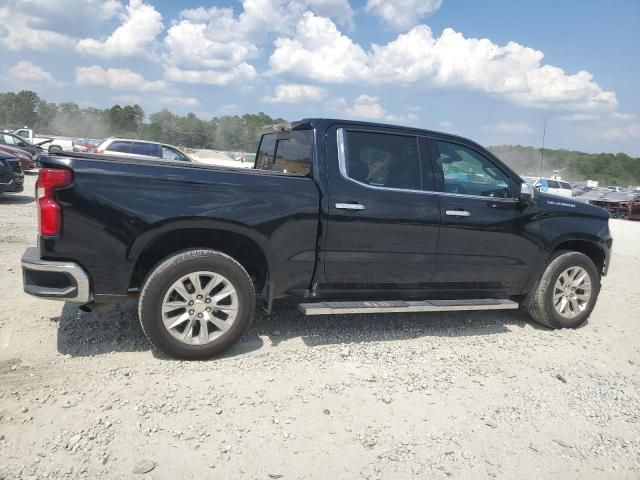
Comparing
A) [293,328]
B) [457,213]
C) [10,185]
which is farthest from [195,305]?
[10,185]

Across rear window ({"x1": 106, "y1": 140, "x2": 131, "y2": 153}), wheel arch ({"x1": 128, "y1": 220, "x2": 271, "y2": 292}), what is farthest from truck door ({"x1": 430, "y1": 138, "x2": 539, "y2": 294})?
rear window ({"x1": 106, "y1": 140, "x2": 131, "y2": 153})

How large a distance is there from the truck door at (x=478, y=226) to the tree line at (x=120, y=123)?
54.7 metres

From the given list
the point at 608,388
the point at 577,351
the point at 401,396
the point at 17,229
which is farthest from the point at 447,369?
the point at 17,229

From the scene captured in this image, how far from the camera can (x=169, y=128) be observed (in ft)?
212

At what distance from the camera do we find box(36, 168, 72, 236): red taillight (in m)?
3.44

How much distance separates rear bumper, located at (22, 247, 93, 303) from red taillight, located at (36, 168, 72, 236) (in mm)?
233

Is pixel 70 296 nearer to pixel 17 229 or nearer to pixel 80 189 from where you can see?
pixel 80 189

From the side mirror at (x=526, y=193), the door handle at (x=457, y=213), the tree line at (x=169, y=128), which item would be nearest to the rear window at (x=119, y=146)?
the door handle at (x=457, y=213)

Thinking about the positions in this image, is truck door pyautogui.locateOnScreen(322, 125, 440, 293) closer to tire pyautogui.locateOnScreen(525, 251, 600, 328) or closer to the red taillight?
tire pyautogui.locateOnScreen(525, 251, 600, 328)

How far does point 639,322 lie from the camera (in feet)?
19.5

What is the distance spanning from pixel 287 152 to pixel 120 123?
71.8m

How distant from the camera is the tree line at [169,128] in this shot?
200 ft

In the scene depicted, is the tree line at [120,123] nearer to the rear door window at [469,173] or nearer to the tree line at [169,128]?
the tree line at [169,128]

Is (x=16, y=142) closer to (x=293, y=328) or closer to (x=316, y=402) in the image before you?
(x=293, y=328)
